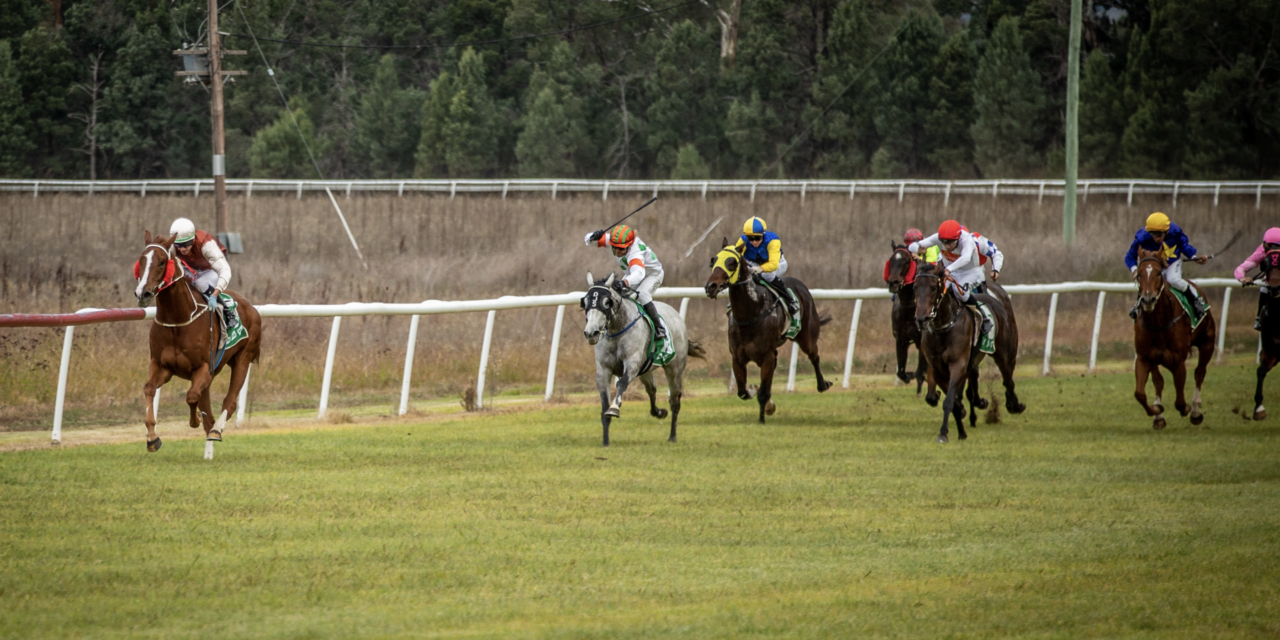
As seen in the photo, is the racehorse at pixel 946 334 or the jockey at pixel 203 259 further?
the racehorse at pixel 946 334

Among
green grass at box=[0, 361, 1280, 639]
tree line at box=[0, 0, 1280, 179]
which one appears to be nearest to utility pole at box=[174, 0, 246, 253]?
green grass at box=[0, 361, 1280, 639]

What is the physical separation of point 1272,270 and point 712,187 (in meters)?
31.8

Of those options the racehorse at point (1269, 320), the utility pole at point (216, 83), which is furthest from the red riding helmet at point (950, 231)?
the utility pole at point (216, 83)

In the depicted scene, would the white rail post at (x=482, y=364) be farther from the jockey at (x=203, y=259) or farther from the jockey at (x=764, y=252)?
the jockey at (x=203, y=259)

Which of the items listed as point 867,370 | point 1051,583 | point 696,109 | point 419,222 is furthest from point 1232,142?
point 1051,583

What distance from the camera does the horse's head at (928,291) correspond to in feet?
44.0

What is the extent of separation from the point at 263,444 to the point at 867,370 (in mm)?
11009

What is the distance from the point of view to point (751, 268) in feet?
49.3

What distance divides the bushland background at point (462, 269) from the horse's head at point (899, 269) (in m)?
4.61

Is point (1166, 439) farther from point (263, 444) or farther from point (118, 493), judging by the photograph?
point (118, 493)

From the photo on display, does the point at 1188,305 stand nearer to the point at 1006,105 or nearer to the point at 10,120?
the point at 1006,105

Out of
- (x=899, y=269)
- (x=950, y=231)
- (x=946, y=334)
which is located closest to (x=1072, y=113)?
(x=950, y=231)

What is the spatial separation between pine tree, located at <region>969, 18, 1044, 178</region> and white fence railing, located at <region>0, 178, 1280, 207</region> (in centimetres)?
1087

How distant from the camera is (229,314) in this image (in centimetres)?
1169
